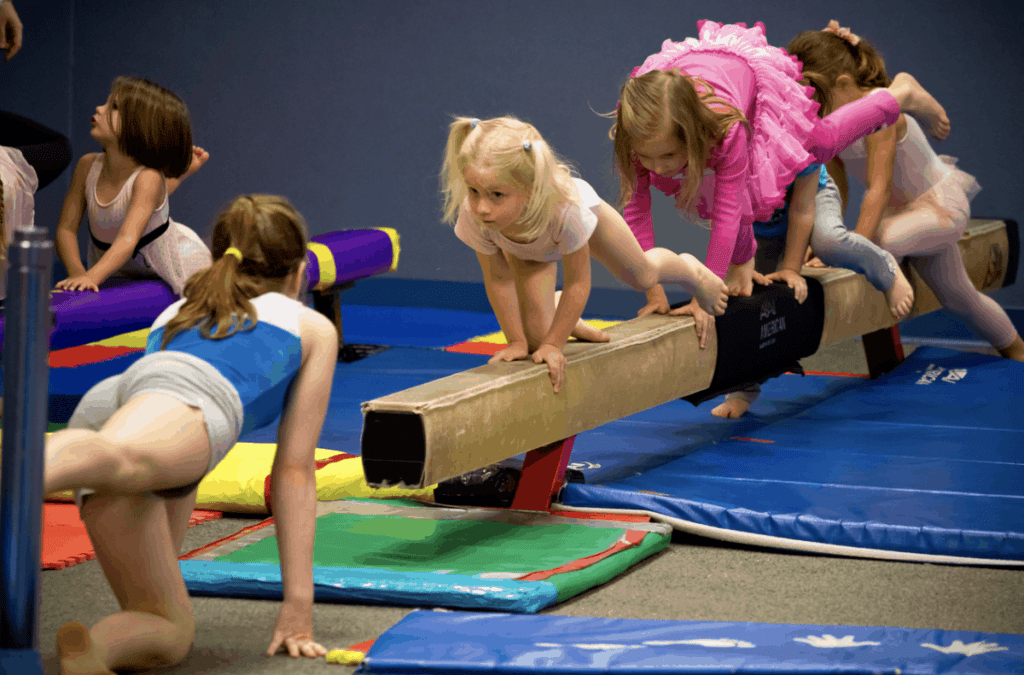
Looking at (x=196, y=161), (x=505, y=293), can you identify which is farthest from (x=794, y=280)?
(x=196, y=161)

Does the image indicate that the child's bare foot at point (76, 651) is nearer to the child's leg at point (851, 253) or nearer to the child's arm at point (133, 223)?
the child's arm at point (133, 223)

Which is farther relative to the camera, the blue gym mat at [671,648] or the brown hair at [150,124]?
the brown hair at [150,124]

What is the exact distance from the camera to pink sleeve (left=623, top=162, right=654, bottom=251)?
3586 mm

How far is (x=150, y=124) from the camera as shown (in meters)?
4.20

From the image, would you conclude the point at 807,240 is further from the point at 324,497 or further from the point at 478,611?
the point at 478,611

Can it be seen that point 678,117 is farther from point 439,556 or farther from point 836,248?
point 439,556

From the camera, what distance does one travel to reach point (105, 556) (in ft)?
6.25

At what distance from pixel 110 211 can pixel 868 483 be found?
2.80 meters

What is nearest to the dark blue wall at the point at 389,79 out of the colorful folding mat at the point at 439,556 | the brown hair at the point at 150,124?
the brown hair at the point at 150,124

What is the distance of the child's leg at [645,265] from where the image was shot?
308 cm

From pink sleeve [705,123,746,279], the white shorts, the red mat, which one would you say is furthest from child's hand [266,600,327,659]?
pink sleeve [705,123,746,279]

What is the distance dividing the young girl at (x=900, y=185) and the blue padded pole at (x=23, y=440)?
3391 millimetres

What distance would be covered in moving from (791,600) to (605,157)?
535 cm

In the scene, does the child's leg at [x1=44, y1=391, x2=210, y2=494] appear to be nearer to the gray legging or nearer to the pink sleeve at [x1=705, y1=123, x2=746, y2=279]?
the pink sleeve at [x1=705, y1=123, x2=746, y2=279]
